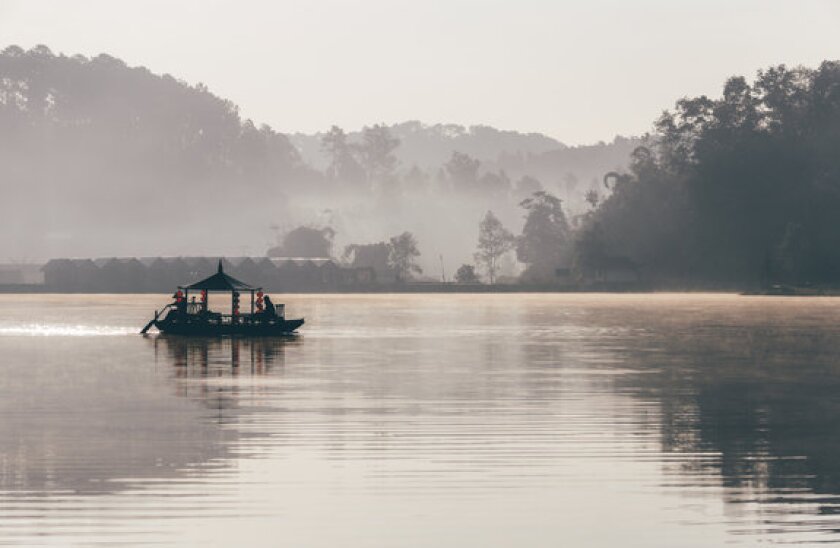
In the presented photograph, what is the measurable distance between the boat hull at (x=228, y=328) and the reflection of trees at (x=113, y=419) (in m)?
14.2

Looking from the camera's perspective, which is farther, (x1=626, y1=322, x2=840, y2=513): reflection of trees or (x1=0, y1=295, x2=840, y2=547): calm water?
(x1=626, y1=322, x2=840, y2=513): reflection of trees

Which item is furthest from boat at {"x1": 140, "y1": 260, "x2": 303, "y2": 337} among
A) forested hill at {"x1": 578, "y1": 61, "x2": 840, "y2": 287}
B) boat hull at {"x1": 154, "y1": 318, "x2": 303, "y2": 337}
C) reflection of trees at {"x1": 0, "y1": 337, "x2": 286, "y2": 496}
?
forested hill at {"x1": 578, "y1": 61, "x2": 840, "y2": 287}

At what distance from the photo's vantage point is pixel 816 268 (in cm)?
17800

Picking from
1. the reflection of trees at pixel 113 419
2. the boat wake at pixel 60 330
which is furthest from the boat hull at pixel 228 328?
the reflection of trees at pixel 113 419

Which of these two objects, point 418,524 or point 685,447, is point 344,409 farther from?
point 418,524

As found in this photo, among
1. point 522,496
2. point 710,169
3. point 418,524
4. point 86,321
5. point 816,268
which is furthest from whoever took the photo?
point 710,169

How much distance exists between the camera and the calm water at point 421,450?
60.1 ft

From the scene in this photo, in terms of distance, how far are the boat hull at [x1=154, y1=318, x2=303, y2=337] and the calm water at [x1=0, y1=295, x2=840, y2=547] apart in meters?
Result: 16.3

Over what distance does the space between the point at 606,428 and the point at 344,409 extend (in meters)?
7.40

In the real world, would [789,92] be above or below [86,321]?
above

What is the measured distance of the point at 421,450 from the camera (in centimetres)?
2580

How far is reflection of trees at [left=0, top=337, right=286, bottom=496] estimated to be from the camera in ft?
75.4

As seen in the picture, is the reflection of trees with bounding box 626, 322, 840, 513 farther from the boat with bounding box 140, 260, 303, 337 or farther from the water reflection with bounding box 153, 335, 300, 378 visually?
the boat with bounding box 140, 260, 303, 337

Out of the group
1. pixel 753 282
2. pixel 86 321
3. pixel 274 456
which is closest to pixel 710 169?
pixel 753 282
